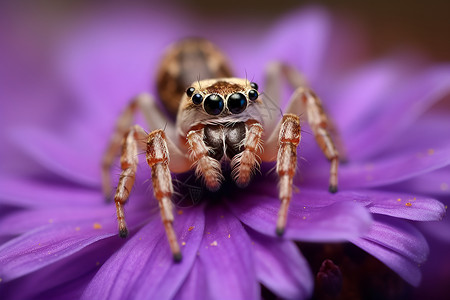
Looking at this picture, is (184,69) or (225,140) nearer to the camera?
(225,140)

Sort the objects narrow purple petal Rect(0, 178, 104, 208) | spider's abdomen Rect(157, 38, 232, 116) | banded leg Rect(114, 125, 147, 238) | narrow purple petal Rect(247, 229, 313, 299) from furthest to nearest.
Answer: spider's abdomen Rect(157, 38, 232, 116), narrow purple petal Rect(0, 178, 104, 208), banded leg Rect(114, 125, 147, 238), narrow purple petal Rect(247, 229, 313, 299)

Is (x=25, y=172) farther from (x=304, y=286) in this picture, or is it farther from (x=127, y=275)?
(x=304, y=286)

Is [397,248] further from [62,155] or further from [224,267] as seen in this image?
[62,155]

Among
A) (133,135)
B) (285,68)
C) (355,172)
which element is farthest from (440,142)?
(133,135)

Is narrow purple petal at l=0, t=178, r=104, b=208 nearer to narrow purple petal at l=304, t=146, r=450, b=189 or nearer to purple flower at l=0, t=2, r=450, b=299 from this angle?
purple flower at l=0, t=2, r=450, b=299

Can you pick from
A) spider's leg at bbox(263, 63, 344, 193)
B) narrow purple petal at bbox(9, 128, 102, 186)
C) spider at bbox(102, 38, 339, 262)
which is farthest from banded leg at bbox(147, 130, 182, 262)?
A: narrow purple petal at bbox(9, 128, 102, 186)

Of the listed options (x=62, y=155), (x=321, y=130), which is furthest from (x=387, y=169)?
(x=62, y=155)
